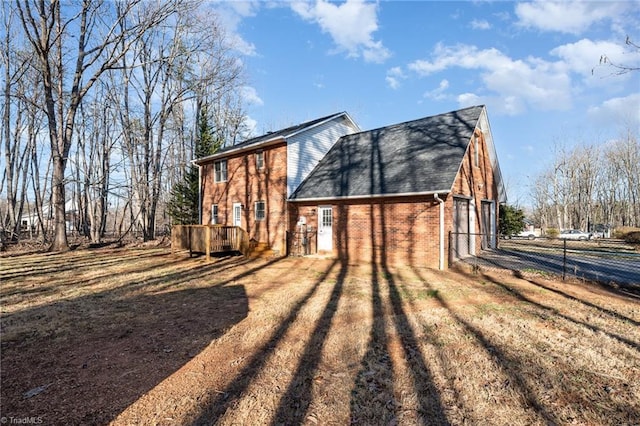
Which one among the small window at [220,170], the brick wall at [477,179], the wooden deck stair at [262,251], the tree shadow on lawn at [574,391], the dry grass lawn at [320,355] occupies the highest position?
the small window at [220,170]

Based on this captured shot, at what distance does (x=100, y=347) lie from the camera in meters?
4.23

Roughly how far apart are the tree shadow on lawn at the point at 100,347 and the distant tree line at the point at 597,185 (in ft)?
156

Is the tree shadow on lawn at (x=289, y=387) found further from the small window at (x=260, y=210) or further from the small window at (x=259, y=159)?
the small window at (x=259, y=159)

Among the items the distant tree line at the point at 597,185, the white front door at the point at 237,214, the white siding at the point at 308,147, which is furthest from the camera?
the distant tree line at the point at 597,185

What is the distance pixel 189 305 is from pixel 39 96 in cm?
2511

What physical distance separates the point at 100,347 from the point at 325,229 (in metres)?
9.78

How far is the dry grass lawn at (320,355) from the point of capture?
9.52 feet

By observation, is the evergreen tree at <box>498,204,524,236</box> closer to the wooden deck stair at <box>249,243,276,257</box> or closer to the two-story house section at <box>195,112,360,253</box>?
the two-story house section at <box>195,112,360,253</box>

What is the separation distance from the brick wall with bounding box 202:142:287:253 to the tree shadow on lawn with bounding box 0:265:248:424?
7732mm

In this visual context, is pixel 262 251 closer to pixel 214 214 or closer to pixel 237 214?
pixel 237 214

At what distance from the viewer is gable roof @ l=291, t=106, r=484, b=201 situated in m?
10.9

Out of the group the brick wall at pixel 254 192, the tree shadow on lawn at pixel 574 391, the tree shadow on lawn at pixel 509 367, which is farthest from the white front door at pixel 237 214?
the tree shadow on lawn at pixel 574 391

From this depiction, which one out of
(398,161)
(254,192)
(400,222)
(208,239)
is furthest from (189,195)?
(400,222)

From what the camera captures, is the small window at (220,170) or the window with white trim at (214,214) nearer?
the small window at (220,170)
